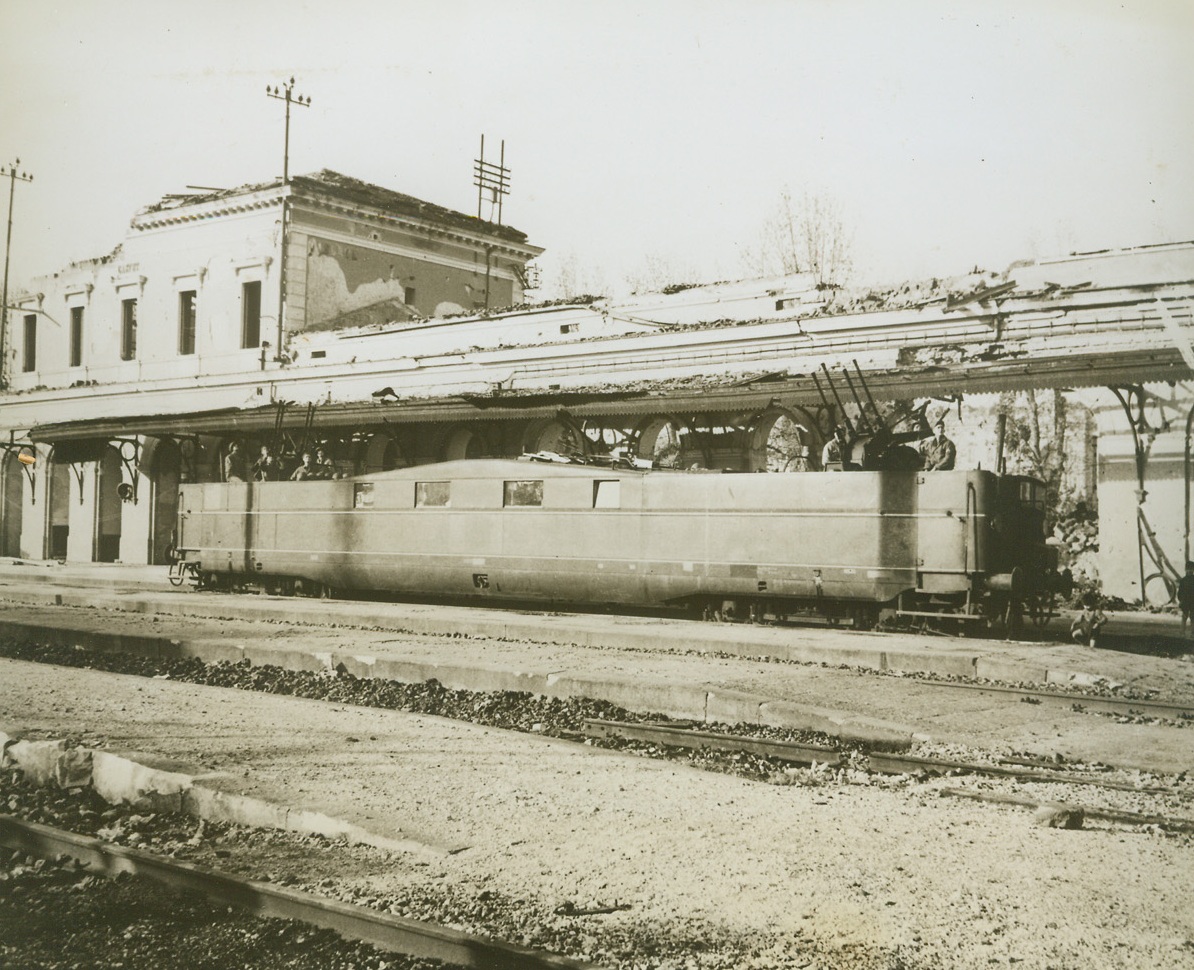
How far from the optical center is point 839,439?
17094 mm

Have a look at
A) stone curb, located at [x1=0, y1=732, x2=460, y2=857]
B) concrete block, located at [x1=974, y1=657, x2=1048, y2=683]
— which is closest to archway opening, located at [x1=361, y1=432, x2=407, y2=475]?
concrete block, located at [x1=974, y1=657, x2=1048, y2=683]

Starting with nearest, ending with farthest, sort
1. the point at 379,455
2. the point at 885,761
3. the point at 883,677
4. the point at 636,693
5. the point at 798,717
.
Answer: the point at 885,761
the point at 798,717
the point at 636,693
the point at 883,677
the point at 379,455

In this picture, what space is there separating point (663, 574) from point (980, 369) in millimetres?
6767

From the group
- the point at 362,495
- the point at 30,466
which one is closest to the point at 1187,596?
the point at 362,495

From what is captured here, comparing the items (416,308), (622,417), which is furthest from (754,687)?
(416,308)

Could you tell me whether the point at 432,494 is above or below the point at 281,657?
above

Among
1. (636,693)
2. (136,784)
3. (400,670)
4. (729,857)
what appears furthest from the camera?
(400,670)

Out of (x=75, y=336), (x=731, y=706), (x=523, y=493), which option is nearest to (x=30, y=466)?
(x=75, y=336)

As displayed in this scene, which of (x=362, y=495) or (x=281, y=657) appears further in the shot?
(x=362, y=495)

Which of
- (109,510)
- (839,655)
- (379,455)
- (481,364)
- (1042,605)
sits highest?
(481,364)

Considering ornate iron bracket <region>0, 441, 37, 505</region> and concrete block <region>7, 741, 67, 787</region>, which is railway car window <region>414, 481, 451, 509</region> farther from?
ornate iron bracket <region>0, 441, 37, 505</region>

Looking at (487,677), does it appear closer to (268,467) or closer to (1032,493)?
(1032,493)

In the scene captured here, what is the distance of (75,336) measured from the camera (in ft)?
129

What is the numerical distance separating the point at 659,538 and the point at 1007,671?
6.85 meters
